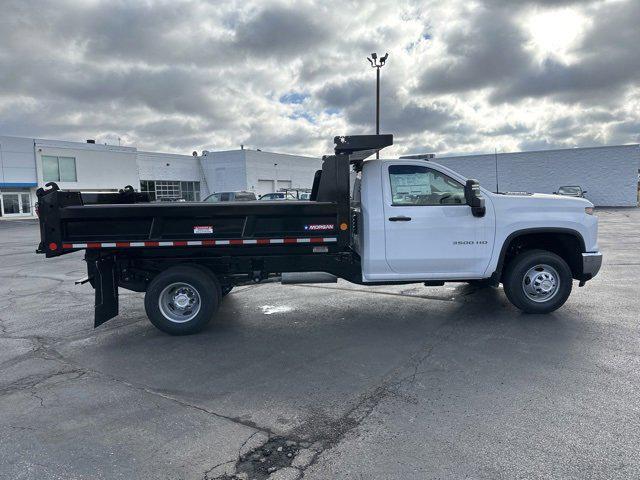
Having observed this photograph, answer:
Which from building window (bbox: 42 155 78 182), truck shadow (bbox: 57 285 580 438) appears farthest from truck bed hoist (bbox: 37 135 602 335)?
building window (bbox: 42 155 78 182)

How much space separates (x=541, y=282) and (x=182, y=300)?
4.89m

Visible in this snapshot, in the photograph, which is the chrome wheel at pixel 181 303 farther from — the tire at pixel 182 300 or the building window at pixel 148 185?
the building window at pixel 148 185

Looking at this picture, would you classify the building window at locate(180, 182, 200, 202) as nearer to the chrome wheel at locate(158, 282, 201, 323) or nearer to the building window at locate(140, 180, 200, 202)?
the building window at locate(140, 180, 200, 202)

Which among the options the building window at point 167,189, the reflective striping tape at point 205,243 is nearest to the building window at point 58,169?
the building window at point 167,189

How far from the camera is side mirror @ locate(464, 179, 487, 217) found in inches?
229

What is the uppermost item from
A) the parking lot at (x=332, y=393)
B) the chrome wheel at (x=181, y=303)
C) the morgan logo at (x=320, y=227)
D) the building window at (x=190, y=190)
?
the building window at (x=190, y=190)

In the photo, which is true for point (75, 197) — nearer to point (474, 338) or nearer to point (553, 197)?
point (474, 338)

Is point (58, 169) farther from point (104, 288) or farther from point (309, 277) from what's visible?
point (309, 277)

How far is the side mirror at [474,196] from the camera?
19.1 ft

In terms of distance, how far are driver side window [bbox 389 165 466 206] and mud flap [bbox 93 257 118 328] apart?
385 centimetres

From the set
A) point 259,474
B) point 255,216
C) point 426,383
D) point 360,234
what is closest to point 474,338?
point 426,383

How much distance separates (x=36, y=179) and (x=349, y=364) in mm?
44096

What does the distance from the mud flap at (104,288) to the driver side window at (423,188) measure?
3.85m

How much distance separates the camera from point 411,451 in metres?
3.15
